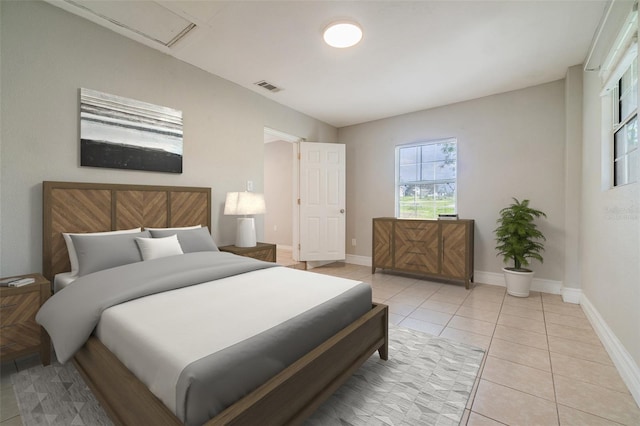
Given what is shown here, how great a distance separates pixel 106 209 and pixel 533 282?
5043 millimetres

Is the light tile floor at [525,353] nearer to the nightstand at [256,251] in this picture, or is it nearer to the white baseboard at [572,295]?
the white baseboard at [572,295]

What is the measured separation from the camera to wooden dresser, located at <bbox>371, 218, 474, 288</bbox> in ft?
12.4

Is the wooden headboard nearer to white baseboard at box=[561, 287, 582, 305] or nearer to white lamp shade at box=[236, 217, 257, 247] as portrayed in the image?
white lamp shade at box=[236, 217, 257, 247]

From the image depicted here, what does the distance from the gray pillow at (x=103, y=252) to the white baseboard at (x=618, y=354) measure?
3.49m

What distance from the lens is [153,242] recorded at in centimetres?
233

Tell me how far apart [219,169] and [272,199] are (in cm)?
353

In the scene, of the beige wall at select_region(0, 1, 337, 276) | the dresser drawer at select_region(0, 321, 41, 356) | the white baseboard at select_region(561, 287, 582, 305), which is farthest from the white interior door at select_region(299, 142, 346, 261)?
the dresser drawer at select_region(0, 321, 41, 356)

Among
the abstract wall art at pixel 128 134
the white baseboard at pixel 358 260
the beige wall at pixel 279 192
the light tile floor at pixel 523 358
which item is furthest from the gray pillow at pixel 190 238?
the beige wall at pixel 279 192

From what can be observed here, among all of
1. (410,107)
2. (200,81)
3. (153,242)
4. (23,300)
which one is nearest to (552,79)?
(410,107)

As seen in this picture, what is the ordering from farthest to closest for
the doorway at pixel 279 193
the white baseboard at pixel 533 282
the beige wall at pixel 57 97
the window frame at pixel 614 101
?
the doorway at pixel 279 193 < the white baseboard at pixel 533 282 < the beige wall at pixel 57 97 < the window frame at pixel 614 101

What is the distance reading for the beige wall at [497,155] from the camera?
353cm

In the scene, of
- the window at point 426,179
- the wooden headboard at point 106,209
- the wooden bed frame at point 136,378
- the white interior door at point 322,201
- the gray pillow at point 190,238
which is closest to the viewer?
the wooden bed frame at point 136,378

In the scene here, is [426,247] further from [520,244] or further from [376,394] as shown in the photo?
[376,394]

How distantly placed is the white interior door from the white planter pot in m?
2.57
